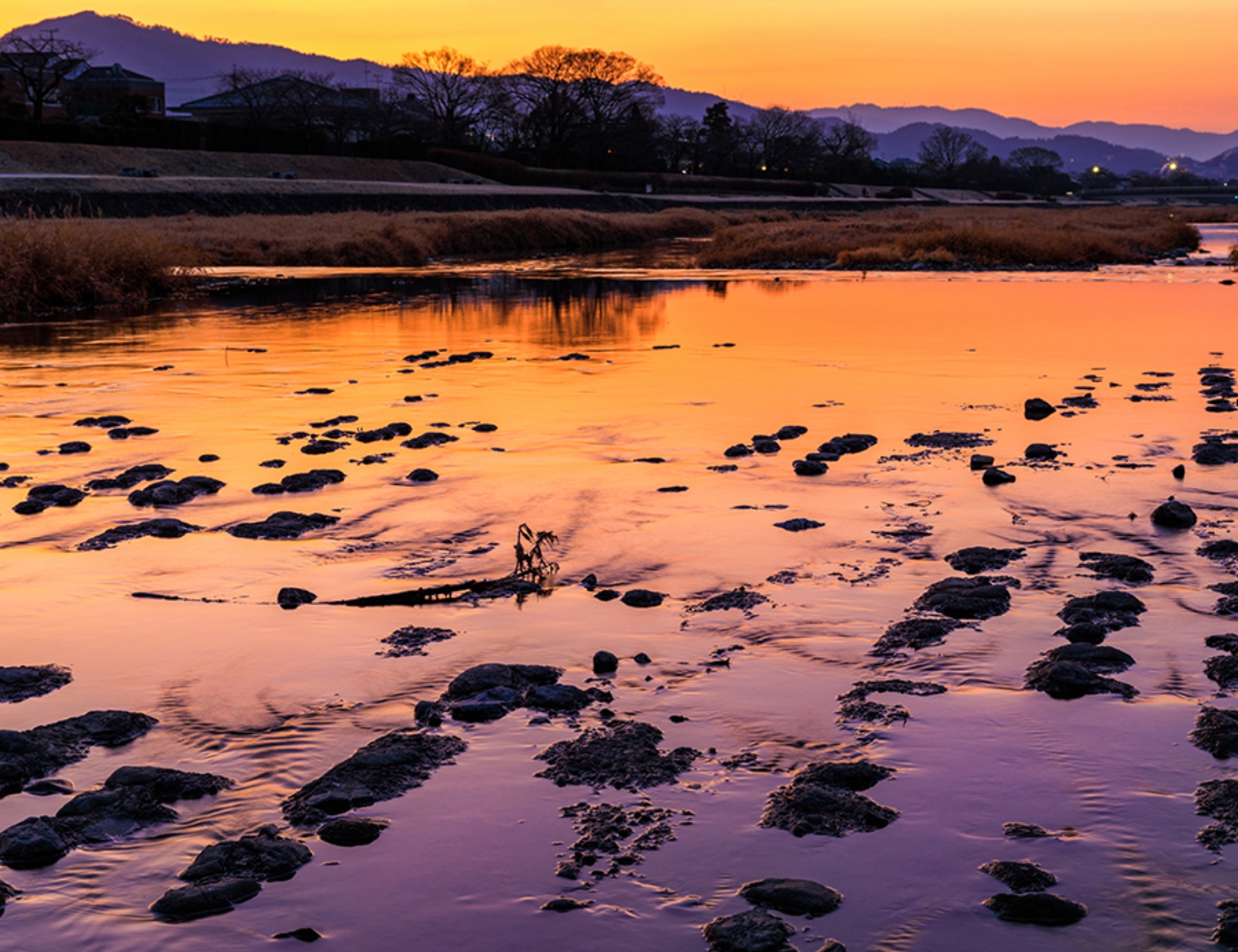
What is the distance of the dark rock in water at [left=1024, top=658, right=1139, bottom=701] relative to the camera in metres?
5.19

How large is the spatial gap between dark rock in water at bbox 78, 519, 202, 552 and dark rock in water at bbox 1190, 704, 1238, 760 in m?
6.18

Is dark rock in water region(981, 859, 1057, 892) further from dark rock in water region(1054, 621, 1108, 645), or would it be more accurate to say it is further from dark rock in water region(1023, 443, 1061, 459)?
dark rock in water region(1023, 443, 1061, 459)

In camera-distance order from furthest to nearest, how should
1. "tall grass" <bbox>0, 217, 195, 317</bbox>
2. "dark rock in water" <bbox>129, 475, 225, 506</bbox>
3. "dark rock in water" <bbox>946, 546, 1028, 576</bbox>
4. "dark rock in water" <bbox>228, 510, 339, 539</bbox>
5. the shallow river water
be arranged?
"tall grass" <bbox>0, 217, 195, 317</bbox>, "dark rock in water" <bbox>129, 475, 225, 506</bbox>, "dark rock in water" <bbox>228, 510, 339, 539</bbox>, "dark rock in water" <bbox>946, 546, 1028, 576</bbox>, the shallow river water

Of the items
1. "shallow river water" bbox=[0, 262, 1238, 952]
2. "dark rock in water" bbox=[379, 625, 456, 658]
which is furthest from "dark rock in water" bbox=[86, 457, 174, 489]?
"dark rock in water" bbox=[379, 625, 456, 658]

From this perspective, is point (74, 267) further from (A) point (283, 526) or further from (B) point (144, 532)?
(A) point (283, 526)

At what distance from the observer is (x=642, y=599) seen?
644 cm

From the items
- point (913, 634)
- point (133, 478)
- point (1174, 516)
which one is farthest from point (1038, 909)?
point (133, 478)

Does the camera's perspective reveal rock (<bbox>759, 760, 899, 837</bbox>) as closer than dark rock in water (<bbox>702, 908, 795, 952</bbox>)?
No

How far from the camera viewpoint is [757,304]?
25297mm

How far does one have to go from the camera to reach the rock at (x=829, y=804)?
415 centimetres

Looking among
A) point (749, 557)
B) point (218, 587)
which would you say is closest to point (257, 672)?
point (218, 587)

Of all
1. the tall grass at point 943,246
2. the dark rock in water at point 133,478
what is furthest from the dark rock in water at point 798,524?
the tall grass at point 943,246

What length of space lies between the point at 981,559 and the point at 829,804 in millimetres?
3159

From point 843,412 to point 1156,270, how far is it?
26.5 meters
